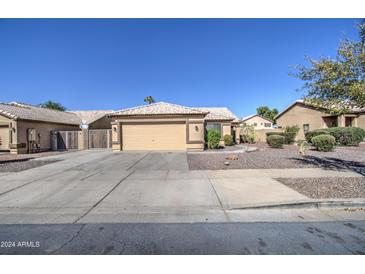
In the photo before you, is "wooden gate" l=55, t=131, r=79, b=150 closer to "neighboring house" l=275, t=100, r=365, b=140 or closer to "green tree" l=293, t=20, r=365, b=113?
"green tree" l=293, t=20, r=365, b=113

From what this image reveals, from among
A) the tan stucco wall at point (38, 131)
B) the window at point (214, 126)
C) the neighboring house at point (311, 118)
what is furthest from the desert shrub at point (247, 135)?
the tan stucco wall at point (38, 131)

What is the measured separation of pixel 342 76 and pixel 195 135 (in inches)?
429

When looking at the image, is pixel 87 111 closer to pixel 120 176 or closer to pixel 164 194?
pixel 120 176

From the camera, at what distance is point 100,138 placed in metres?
20.2

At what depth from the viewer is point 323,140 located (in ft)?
44.7

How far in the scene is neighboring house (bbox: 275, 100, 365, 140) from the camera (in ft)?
67.0

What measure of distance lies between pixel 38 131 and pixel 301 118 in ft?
99.3

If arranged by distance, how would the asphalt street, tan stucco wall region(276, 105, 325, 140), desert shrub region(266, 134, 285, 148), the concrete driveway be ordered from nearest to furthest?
the asphalt street
the concrete driveway
desert shrub region(266, 134, 285, 148)
tan stucco wall region(276, 105, 325, 140)

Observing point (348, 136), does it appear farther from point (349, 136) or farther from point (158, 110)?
point (158, 110)

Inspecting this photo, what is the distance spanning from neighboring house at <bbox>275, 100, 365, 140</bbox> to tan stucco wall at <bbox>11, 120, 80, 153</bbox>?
26137 mm

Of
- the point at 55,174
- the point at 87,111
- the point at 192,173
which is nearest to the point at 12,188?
the point at 55,174

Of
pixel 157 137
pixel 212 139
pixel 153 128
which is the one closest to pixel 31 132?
pixel 153 128

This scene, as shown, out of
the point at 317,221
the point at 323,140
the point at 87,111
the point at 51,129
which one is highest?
the point at 87,111

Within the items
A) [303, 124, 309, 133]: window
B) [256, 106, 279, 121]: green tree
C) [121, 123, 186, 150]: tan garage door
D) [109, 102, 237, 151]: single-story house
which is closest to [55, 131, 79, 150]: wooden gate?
[109, 102, 237, 151]: single-story house
